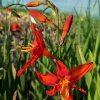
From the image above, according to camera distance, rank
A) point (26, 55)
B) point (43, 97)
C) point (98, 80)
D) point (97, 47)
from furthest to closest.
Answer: point (26, 55) < point (43, 97) < point (97, 47) < point (98, 80)

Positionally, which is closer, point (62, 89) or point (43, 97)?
point (62, 89)

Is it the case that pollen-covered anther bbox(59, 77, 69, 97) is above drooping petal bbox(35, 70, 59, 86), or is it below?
below

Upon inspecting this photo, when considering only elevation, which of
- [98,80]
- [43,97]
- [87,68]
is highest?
[87,68]

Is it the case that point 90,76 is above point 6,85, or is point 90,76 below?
above

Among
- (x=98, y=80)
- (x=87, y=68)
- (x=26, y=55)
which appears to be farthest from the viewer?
(x=26, y=55)

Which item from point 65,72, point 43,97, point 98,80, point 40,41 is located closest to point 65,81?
point 65,72

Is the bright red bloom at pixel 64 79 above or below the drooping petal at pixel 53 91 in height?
above

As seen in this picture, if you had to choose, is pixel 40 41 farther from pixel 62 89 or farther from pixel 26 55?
pixel 26 55

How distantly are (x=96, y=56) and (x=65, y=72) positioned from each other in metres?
0.65

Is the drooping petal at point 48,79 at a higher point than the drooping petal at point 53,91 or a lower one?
higher

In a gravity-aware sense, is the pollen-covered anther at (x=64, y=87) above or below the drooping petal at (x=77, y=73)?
below

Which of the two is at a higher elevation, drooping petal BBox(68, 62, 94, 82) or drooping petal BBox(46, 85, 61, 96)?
drooping petal BBox(68, 62, 94, 82)

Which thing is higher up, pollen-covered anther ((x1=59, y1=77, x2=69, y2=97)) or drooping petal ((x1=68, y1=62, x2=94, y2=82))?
drooping petal ((x1=68, y1=62, x2=94, y2=82))

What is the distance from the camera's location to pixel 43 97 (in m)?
1.69
